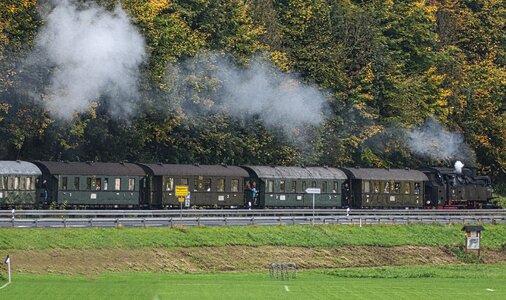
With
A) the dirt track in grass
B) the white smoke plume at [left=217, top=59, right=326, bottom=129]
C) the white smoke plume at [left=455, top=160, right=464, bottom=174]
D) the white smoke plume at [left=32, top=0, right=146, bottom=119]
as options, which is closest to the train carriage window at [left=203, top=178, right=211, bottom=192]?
the white smoke plume at [left=32, top=0, right=146, bottom=119]

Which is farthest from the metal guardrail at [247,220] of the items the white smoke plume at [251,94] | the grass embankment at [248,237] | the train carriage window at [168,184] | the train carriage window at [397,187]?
the white smoke plume at [251,94]

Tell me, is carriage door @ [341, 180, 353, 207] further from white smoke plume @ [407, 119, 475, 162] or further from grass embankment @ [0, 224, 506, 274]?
white smoke plume @ [407, 119, 475, 162]

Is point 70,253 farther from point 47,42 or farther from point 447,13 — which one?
point 447,13

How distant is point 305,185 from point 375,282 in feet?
85.2

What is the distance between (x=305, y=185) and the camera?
8088cm

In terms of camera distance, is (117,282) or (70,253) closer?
(117,282)

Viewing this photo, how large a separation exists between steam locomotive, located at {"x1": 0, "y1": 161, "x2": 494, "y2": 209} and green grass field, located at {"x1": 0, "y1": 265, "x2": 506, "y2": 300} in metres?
13.7

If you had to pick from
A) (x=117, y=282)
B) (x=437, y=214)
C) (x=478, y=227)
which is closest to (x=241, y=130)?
(x=437, y=214)

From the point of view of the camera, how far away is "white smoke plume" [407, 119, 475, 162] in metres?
95.2

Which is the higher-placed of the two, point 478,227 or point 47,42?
point 47,42

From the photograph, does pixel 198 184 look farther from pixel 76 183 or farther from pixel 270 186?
pixel 76 183

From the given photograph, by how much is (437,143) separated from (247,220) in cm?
3115

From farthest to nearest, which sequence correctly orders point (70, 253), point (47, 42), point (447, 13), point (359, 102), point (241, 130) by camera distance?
1. point (447, 13)
2. point (359, 102)
3. point (241, 130)
4. point (47, 42)
5. point (70, 253)

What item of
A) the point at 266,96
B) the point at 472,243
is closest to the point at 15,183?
the point at 266,96
